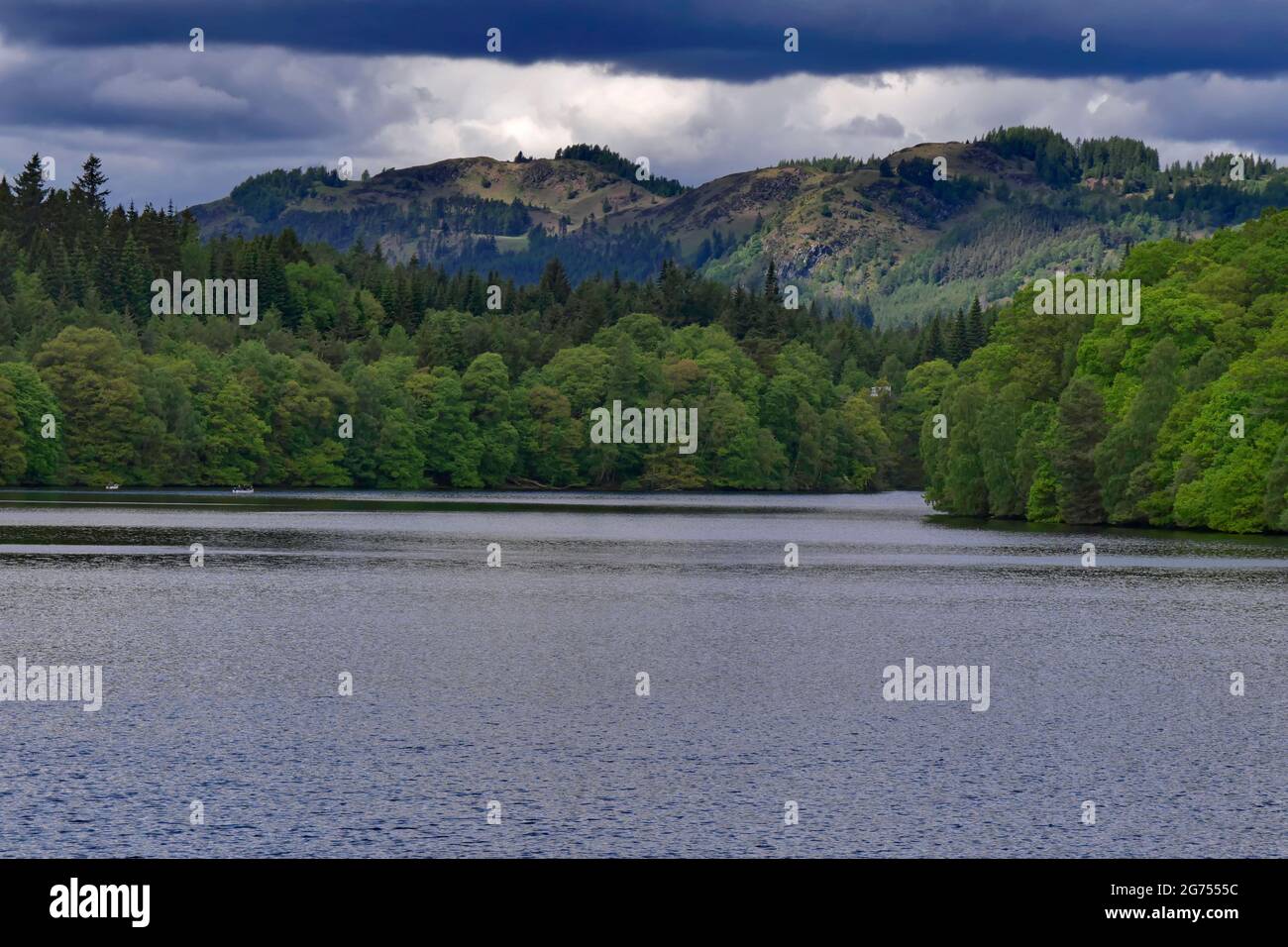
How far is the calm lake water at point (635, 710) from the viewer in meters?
33.2

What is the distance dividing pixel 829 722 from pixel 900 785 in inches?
296

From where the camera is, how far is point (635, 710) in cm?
4578

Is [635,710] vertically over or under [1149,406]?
under

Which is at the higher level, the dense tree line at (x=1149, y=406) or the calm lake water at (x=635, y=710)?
the dense tree line at (x=1149, y=406)

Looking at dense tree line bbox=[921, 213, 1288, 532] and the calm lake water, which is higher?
dense tree line bbox=[921, 213, 1288, 532]

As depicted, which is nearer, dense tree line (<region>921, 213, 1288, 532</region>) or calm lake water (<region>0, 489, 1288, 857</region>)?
calm lake water (<region>0, 489, 1288, 857</region>)

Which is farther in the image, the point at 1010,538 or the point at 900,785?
the point at 1010,538

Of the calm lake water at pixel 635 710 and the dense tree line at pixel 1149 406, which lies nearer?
the calm lake water at pixel 635 710

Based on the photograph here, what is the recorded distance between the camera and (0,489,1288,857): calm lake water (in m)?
33.2

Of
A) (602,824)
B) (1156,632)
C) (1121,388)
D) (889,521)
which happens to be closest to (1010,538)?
(1121,388)

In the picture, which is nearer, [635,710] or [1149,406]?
[635,710]
